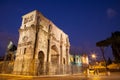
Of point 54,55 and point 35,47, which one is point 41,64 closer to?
point 35,47

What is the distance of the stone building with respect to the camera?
22.2 meters

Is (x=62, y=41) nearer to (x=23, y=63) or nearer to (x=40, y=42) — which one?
(x=40, y=42)

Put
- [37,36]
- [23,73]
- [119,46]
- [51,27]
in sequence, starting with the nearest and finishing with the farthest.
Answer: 1. [119,46]
2. [23,73]
3. [37,36]
4. [51,27]

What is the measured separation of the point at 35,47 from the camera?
23.3m

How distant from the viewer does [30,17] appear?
88.2 feet

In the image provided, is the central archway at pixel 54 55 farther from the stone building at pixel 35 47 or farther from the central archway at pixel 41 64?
the central archway at pixel 41 64

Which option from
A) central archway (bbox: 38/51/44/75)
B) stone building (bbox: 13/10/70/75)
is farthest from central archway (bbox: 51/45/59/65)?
central archway (bbox: 38/51/44/75)

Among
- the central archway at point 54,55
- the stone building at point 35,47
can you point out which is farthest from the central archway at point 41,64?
the central archway at point 54,55

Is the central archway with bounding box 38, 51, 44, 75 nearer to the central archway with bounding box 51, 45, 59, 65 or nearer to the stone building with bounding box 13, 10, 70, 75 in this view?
the stone building with bounding box 13, 10, 70, 75

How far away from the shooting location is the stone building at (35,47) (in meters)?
22.2

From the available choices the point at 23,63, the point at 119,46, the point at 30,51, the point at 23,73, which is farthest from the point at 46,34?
the point at 119,46

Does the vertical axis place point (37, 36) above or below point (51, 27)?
below

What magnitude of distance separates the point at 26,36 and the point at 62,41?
12.8 m

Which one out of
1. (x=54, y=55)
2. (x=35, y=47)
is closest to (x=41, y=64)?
(x=35, y=47)
